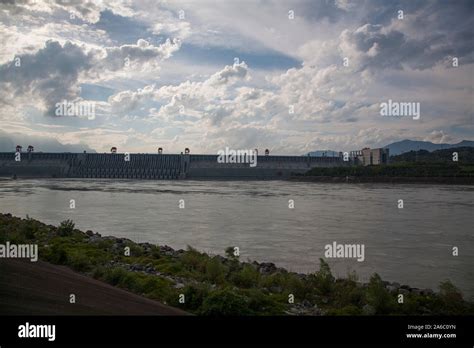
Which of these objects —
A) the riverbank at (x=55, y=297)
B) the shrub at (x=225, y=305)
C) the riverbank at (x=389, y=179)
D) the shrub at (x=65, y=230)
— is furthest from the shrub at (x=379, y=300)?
the riverbank at (x=389, y=179)

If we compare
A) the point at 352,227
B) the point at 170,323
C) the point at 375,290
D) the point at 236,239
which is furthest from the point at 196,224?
the point at 170,323

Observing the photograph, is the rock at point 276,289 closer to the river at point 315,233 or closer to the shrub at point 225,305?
the shrub at point 225,305

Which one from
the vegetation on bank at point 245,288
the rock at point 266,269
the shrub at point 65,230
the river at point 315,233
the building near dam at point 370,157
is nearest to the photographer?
the vegetation on bank at point 245,288

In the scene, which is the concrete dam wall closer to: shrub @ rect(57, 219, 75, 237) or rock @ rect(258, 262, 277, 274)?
shrub @ rect(57, 219, 75, 237)

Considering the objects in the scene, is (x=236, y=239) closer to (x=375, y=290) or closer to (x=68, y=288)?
(x=375, y=290)

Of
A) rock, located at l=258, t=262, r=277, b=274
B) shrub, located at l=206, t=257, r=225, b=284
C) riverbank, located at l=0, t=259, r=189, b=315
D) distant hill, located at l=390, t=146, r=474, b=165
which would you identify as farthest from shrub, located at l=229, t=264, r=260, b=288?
distant hill, located at l=390, t=146, r=474, b=165

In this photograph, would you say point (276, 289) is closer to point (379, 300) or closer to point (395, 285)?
point (379, 300)

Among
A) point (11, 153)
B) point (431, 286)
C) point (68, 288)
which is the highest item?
point (11, 153)

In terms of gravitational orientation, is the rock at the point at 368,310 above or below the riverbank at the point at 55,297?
below

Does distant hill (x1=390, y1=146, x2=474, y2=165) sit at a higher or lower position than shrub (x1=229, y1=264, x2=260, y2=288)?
higher
